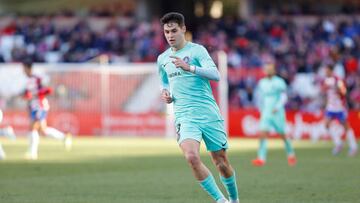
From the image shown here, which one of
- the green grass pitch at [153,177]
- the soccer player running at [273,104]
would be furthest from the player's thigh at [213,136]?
the soccer player running at [273,104]

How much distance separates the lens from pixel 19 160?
2266cm

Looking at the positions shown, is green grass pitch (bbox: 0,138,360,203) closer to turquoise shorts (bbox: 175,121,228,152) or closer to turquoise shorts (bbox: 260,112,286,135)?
turquoise shorts (bbox: 260,112,286,135)

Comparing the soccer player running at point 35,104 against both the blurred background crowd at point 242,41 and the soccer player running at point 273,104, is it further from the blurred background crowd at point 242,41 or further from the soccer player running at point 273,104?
the blurred background crowd at point 242,41

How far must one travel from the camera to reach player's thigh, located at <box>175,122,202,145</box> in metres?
11.0

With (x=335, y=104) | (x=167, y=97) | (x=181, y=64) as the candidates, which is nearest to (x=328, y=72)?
(x=335, y=104)

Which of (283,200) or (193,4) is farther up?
(193,4)

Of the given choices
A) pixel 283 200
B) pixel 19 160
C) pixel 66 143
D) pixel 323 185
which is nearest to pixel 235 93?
pixel 66 143

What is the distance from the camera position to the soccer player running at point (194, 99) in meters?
11.0

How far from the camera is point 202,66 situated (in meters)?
11.2

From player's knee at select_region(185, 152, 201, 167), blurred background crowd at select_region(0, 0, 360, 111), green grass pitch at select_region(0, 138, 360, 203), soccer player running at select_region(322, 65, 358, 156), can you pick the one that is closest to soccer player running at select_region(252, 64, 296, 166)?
green grass pitch at select_region(0, 138, 360, 203)

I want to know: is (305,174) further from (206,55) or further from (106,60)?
(106,60)

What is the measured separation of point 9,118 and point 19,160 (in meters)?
14.3

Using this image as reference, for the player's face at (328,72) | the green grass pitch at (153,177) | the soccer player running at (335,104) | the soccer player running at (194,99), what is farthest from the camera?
the soccer player running at (335,104)

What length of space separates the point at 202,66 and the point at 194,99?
414 mm
